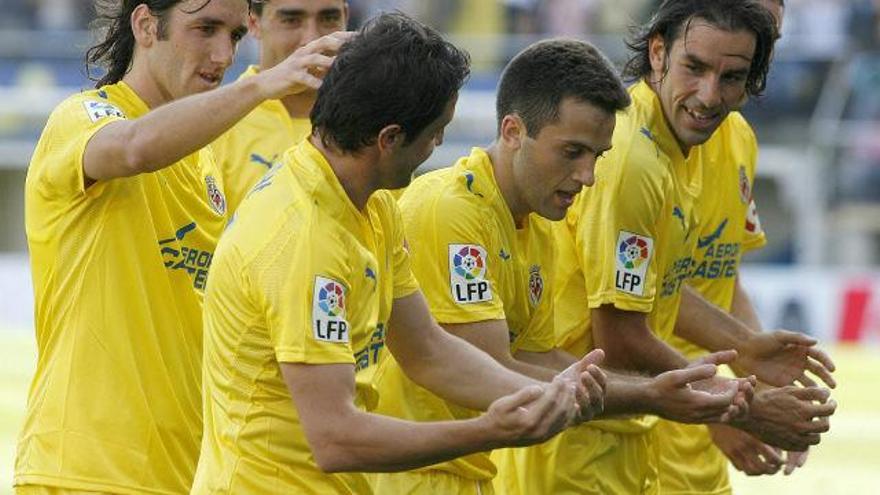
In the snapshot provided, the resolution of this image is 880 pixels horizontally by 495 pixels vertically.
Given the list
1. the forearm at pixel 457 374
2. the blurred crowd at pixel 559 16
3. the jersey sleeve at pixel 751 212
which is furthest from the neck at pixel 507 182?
the blurred crowd at pixel 559 16

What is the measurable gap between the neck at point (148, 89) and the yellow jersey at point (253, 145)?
1177 mm

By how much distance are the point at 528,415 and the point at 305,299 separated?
63 cm

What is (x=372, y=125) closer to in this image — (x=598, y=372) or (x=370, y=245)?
(x=370, y=245)

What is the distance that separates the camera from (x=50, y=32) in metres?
23.1

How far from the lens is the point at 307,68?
4812mm

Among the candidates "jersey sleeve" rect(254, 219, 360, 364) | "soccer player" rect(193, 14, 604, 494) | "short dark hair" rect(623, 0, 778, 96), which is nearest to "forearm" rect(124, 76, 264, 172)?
"soccer player" rect(193, 14, 604, 494)

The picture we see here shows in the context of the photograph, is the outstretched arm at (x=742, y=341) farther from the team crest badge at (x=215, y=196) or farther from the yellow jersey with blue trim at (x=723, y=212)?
the team crest badge at (x=215, y=196)

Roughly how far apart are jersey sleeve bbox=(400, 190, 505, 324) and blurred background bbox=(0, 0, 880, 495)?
10.5 m

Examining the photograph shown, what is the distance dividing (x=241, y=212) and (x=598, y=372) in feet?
3.38

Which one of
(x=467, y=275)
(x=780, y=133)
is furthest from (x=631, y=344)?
(x=780, y=133)

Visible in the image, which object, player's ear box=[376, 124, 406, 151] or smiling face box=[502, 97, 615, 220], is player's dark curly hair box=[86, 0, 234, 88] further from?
player's ear box=[376, 124, 406, 151]

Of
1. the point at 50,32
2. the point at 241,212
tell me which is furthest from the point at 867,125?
the point at 241,212

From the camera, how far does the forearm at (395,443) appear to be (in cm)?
447

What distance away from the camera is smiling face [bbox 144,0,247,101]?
566 cm
